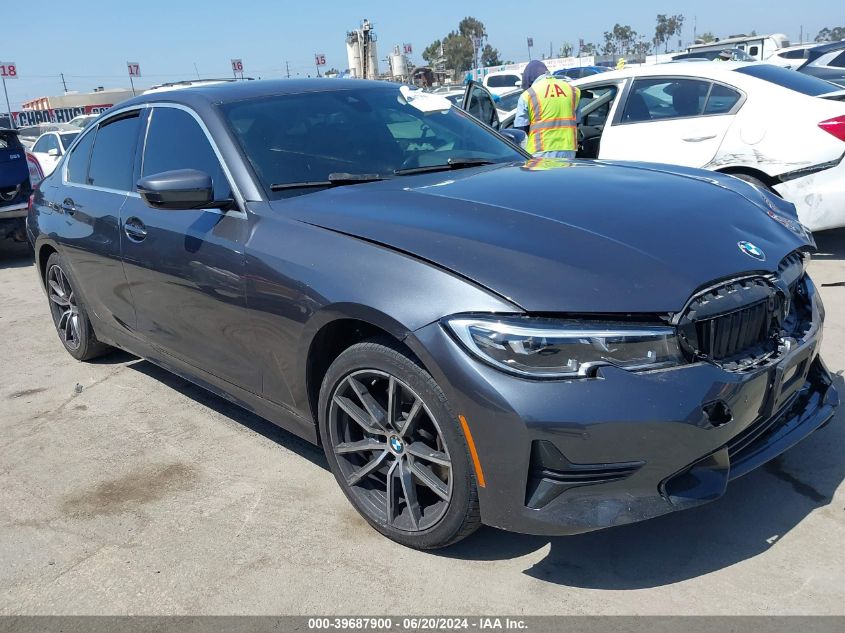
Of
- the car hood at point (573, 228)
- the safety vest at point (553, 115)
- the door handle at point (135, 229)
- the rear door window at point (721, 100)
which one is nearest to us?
the car hood at point (573, 228)

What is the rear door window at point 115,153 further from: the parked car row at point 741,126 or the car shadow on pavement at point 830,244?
the car shadow on pavement at point 830,244

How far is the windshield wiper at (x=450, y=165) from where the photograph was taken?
11.8 feet

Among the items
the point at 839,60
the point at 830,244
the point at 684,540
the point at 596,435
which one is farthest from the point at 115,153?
the point at 839,60

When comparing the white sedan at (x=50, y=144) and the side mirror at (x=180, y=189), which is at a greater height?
the side mirror at (x=180, y=189)

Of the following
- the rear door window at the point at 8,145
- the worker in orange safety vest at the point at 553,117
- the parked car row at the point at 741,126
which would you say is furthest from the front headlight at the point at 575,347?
the rear door window at the point at 8,145

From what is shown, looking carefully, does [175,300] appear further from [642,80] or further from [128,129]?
[642,80]

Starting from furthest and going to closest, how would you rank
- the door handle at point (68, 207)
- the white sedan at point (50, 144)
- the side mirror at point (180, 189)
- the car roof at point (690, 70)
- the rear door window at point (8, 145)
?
the white sedan at point (50, 144), the rear door window at point (8, 145), the car roof at point (690, 70), the door handle at point (68, 207), the side mirror at point (180, 189)

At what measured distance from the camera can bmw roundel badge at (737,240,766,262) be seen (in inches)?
107

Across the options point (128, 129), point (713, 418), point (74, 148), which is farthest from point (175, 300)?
point (713, 418)

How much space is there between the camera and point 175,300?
3742 mm

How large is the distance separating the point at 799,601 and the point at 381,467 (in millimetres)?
1450

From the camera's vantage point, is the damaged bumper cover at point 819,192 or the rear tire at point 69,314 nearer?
the rear tire at point 69,314

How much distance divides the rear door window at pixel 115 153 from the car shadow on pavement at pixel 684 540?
2757mm

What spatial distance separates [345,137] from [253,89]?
604mm
